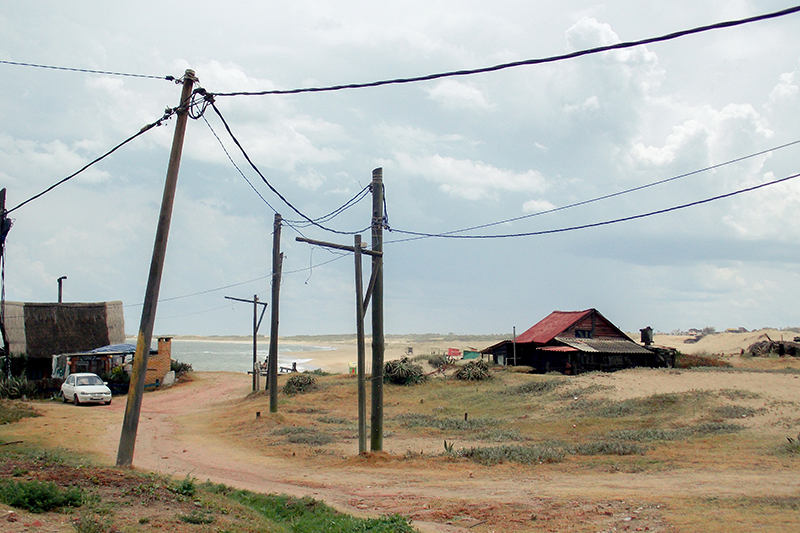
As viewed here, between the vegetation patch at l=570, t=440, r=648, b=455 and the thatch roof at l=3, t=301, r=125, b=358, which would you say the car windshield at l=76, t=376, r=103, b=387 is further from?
the vegetation patch at l=570, t=440, r=648, b=455

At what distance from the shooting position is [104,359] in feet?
131

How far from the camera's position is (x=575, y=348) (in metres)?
37.2

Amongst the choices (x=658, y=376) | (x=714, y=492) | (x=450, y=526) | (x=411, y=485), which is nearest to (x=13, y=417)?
(x=411, y=485)

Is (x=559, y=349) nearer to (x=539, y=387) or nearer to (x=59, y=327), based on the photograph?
(x=539, y=387)

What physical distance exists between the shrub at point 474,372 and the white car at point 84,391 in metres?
20.5

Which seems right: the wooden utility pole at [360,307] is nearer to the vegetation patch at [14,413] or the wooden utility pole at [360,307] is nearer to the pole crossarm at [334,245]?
the pole crossarm at [334,245]

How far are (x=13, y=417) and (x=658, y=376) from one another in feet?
99.2

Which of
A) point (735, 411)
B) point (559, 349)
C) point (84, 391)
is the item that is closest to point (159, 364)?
point (84, 391)

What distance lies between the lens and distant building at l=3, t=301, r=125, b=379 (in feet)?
126

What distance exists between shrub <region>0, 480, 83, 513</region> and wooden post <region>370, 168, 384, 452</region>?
944 cm

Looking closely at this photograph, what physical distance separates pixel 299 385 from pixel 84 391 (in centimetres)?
1153

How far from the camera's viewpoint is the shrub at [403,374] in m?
35.2

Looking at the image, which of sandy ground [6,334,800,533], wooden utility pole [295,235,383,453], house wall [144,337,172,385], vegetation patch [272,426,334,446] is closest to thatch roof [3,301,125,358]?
house wall [144,337,172,385]

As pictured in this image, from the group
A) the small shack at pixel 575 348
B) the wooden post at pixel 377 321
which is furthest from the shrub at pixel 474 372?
the wooden post at pixel 377 321
